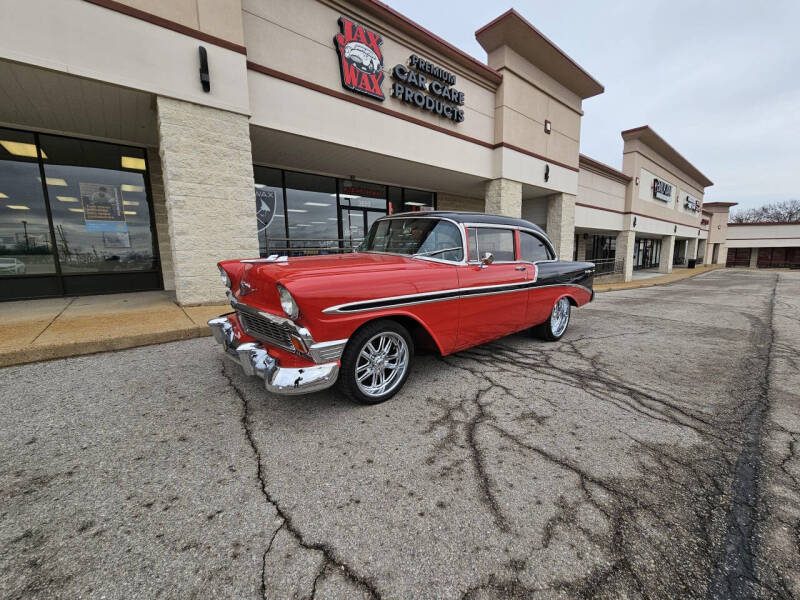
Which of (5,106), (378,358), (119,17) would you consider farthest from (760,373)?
(5,106)

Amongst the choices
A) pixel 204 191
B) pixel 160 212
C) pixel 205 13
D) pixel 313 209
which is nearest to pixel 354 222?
pixel 313 209

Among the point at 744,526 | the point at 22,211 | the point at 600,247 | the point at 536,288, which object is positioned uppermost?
the point at 22,211

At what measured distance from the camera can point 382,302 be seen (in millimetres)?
2779

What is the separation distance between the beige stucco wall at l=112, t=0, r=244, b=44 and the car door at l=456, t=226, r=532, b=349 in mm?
5805

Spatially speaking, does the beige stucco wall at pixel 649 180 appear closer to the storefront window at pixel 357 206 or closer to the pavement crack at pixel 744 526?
the storefront window at pixel 357 206

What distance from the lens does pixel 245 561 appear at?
56.3 inches

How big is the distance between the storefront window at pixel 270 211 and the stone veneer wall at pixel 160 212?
7.12ft

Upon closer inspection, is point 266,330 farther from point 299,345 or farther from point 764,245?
point 764,245

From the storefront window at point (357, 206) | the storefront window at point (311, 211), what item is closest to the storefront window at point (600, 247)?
the storefront window at point (357, 206)

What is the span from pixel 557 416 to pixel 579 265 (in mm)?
3305

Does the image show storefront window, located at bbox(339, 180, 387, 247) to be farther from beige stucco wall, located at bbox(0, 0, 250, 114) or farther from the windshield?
the windshield

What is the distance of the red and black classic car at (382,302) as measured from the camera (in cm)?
248

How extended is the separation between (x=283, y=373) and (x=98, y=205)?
855 cm

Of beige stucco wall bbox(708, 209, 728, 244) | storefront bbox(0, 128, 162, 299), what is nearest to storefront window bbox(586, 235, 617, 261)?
beige stucco wall bbox(708, 209, 728, 244)
